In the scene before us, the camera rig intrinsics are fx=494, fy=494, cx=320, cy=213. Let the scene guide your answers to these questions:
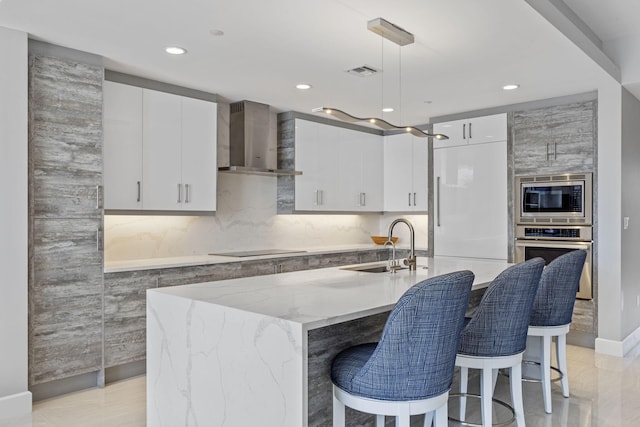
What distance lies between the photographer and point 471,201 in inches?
207

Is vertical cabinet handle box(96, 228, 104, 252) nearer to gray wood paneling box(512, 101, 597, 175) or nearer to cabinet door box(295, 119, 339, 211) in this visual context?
cabinet door box(295, 119, 339, 211)

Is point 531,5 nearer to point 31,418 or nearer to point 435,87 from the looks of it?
point 435,87

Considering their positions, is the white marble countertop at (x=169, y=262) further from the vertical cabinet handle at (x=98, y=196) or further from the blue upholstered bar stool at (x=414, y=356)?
the blue upholstered bar stool at (x=414, y=356)

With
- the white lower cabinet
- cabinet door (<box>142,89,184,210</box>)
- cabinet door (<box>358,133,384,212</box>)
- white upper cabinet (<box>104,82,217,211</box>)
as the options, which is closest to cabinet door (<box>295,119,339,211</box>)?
the white lower cabinet

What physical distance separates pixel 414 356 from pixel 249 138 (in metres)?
3.49

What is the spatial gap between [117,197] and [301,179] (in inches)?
83.0

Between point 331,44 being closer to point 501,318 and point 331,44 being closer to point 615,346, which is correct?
point 501,318

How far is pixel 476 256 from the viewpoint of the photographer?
523cm

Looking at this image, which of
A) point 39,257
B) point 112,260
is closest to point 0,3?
point 39,257

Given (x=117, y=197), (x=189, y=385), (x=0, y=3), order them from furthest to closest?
(x=117, y=197), (x=0, y=3), (x=189, y=385)

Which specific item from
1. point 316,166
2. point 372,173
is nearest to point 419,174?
point 372,173

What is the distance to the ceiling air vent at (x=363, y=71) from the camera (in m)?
3.71

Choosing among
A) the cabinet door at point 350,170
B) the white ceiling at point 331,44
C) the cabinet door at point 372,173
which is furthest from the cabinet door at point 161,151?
the cabinet door at point 372,173

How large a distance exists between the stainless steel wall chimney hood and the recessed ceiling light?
58.2 inches
